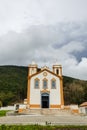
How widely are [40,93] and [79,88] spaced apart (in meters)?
30.2

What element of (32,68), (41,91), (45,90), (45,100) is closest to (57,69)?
(32,68)

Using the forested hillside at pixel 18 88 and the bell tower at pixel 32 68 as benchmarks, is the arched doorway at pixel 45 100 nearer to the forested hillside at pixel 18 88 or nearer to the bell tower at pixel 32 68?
the bell tower at pixel 32 68

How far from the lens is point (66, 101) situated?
6438cm

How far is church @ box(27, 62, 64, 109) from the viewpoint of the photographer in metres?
35.4

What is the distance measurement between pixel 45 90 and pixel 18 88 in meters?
40.6

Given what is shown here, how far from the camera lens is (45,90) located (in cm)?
3628

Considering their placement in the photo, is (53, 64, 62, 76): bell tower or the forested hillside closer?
(53, 64, 62, 76): bell tower

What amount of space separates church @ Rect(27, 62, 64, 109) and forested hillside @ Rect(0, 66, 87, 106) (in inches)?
976

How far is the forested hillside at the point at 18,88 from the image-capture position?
62531 millimetres

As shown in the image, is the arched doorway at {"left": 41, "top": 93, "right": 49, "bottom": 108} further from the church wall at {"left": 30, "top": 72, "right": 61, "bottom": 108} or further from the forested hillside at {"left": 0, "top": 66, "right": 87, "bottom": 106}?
the forested hillside at {"left": 0, "top": 66, "right": 87, "bottom": 106}

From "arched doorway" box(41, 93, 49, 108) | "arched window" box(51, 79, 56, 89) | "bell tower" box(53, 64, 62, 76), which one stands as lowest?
"arched doorway" box(41, 93, 49, 108)

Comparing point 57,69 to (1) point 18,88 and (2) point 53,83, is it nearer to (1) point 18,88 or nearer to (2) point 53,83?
(2) point 53,83

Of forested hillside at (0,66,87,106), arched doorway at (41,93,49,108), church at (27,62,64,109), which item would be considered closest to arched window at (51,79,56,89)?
church at (27,62,64,109)

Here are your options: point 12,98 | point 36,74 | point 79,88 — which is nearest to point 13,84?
point 12,98
